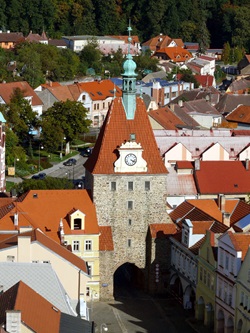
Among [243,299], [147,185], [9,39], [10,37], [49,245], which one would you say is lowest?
[243,299]

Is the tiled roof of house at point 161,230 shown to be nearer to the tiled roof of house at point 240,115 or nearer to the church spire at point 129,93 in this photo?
the church spire at point 129,93

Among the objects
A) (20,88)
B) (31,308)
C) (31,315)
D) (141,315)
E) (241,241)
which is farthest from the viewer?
(20,88)

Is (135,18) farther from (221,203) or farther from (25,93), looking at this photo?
(221,203)

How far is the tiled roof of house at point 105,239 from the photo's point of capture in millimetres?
68812

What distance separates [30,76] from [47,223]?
226ft

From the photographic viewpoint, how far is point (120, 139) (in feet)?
228

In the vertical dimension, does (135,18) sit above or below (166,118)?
above

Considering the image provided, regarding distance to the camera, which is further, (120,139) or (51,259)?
(120,139)

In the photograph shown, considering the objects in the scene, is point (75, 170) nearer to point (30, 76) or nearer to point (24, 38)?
point (30, 76)

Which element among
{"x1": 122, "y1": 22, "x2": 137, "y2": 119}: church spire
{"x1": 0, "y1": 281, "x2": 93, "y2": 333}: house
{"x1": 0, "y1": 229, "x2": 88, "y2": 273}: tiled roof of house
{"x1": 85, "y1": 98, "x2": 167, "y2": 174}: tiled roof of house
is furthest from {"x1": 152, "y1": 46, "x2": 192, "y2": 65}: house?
{"x1": 0, "y1": 281, "x2": 93, "y2": 333}: house

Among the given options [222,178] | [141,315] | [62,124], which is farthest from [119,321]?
[62,124]

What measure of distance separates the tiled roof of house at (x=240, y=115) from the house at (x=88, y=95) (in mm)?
13291

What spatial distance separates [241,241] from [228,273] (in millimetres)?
1945

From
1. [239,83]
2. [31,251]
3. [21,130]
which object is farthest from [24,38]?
[31,251]
